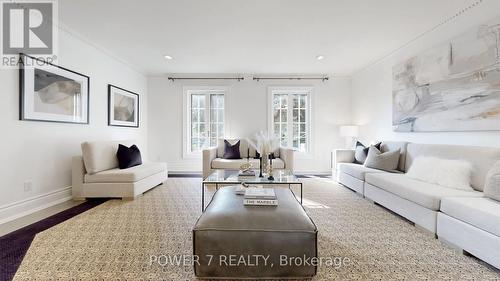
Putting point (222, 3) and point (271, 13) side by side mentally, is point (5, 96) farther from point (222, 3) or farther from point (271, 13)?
point (271, 13)

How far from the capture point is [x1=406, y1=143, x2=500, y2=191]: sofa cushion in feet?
7.42

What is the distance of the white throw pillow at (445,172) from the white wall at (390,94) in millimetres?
450

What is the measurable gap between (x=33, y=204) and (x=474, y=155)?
513 cm

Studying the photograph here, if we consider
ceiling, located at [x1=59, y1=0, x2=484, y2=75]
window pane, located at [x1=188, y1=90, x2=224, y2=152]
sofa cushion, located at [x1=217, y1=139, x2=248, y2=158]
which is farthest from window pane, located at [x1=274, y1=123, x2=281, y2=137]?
ceiling, located at [x1=59, y1=0, x2=484, y2=75]

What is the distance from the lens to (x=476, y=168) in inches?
92.3

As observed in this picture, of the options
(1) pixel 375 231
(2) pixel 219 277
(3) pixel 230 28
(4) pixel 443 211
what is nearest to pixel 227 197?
(2) pixel 219 277

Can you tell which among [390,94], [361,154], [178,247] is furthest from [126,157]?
[390,94]

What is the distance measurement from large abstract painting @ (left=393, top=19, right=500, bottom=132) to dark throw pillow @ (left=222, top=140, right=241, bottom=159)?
9.77ft

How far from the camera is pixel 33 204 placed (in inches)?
110

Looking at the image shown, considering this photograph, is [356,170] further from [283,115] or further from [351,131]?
[283,115]

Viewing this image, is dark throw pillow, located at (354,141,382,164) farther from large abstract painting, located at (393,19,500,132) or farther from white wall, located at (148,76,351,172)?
white wall, located at (148,76,351,172)

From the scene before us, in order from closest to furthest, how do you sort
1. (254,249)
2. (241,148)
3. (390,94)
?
1. (254,249)
2. (390,94)
3. (241,148)

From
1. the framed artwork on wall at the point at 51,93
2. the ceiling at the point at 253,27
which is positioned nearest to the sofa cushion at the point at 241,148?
the ceiling at the point at 253,27

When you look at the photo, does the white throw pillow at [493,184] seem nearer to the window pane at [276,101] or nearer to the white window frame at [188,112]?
the window pane at [276,101]
